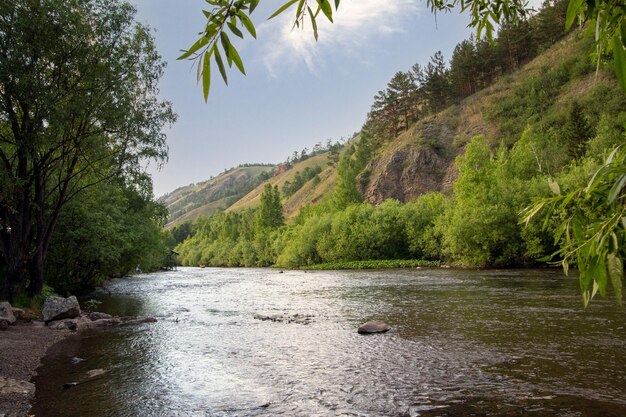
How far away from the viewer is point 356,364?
1260 cm

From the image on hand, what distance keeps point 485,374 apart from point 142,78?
2274 centimetres

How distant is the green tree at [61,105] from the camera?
64.8 ft

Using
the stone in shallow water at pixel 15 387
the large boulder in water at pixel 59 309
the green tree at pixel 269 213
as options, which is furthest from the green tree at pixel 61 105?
the green tree at pixel 269 213

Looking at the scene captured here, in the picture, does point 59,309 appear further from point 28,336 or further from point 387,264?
point 387,264

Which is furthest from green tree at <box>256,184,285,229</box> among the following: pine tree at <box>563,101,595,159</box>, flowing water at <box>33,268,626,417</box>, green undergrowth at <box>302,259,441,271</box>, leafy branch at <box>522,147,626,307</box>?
leafy branch at <box>522,147,626,307</box>

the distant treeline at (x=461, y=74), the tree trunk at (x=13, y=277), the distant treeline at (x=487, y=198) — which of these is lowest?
the tree trunk at (x=13, y=277)

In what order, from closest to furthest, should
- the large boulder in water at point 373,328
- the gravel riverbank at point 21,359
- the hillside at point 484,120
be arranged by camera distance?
the gravel riverbank at point 21,359 < the large boulder in water at point 373,328 < the hillside at point 484,120

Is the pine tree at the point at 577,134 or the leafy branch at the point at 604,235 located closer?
the leafy branch at the point at 604,235

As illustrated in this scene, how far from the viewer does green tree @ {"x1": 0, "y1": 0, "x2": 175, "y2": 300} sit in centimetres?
1977

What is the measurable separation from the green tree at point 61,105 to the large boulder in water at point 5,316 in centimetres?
293

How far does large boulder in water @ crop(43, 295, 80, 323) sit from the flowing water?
3578mm

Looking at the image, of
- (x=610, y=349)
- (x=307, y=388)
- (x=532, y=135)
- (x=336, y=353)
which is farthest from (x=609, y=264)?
(x=532, y=135)

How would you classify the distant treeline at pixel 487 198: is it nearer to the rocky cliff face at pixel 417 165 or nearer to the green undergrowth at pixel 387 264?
the green undergrowth at pixel 387 264

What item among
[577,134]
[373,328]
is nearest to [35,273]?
[373,328]
